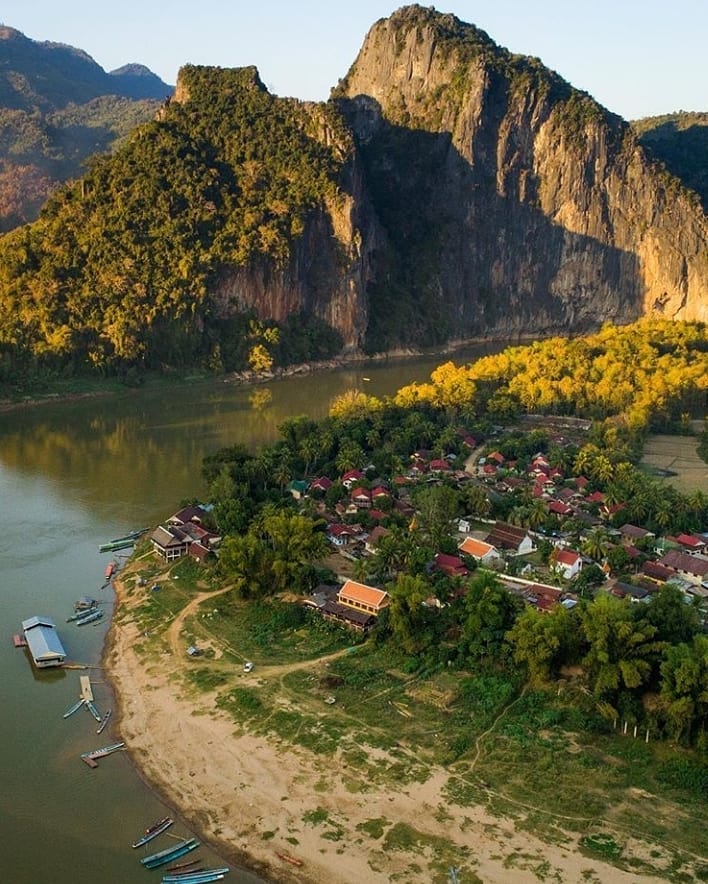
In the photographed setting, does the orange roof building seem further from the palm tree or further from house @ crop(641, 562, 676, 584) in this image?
house @ crop(641, 562, 676, 584)

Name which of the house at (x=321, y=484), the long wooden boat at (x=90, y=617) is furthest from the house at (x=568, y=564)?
the long wooden boat at (x=90, y=617)

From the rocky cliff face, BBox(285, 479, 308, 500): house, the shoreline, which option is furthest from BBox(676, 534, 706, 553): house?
the rocky cliff face

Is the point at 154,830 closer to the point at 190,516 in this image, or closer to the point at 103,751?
the point at 103,751

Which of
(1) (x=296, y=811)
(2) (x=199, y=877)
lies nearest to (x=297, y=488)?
(1) (x=296, y=811)

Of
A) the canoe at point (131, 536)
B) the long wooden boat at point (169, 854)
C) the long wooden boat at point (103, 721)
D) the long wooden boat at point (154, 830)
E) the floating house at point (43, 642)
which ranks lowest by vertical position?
the long wooden boat at point (169, 854)

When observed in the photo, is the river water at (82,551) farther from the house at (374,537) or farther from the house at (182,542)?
the house at (374,537)

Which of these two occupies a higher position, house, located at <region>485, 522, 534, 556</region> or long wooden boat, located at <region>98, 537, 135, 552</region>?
house, located at <region>485, 522, 534, 556</region>
